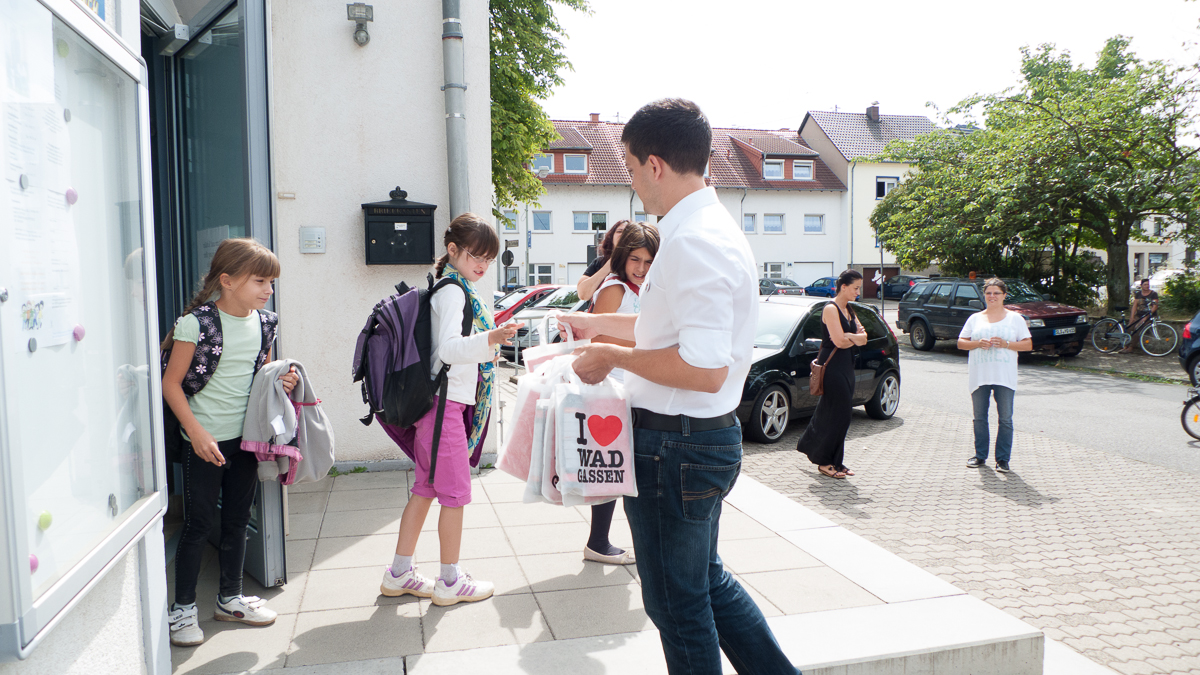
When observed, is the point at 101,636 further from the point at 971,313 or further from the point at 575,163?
the point at 575,163

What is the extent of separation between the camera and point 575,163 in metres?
42.9

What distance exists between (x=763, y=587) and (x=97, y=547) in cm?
290

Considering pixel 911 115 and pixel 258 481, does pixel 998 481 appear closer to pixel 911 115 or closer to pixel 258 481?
pixel 258 481

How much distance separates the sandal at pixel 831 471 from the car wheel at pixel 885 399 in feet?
10.7

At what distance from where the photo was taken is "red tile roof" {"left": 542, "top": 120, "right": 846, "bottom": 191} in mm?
42812

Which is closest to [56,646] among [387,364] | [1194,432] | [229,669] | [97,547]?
[97,547]

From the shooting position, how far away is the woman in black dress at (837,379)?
266 inches

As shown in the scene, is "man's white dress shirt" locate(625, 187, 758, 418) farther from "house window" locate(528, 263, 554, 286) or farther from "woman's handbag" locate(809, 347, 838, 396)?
"house window" locate(528, 263, 554, 286)

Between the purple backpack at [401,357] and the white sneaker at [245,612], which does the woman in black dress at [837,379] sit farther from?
the white sneaker at [245,612]

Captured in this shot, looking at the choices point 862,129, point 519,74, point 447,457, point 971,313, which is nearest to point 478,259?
point 447,457

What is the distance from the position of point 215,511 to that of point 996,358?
6549mm

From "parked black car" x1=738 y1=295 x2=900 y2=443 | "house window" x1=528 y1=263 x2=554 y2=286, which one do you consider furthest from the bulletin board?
"house window" x1=528 y1=263 x2=554 y2=286

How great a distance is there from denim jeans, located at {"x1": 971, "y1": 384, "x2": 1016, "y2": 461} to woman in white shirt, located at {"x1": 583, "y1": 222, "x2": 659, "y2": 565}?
454 centimetres

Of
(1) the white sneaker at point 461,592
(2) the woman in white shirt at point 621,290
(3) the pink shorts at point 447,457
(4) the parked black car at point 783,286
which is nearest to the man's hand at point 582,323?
(3) the pink shorts at point 447,457
